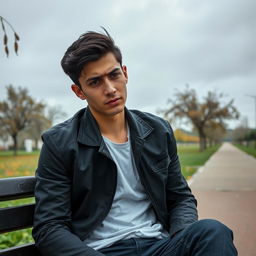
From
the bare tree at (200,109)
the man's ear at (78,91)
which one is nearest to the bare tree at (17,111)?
the bare tree at (200,109)

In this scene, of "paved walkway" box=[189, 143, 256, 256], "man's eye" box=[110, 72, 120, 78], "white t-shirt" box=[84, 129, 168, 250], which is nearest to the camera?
"white t-shirt" box=[84, 129, 168, 250]

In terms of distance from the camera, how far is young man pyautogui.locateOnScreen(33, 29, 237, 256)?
6.07 ft

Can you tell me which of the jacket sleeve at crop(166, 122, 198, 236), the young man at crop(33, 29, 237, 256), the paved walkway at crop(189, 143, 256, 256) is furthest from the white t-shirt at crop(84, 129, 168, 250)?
the paved walkway at crop(189, 143, 256, 256)

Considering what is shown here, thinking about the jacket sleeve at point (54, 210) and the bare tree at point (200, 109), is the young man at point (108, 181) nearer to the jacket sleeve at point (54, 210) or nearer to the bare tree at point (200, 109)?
the jacket sleeve at point (54, 210)

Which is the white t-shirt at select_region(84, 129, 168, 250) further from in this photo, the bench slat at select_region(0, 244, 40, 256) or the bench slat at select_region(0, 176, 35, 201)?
the bench slat at select_region(0, 176, 35, 201)

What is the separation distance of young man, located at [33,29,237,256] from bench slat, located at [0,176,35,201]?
0.41ft

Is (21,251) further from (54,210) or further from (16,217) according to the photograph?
(54,210)

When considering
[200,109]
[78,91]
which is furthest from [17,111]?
[78,91]

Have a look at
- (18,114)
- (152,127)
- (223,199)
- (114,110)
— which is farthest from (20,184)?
(18,114)

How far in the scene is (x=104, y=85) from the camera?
2.11 metres

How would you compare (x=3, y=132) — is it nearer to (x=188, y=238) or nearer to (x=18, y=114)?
(x=18, y=114)

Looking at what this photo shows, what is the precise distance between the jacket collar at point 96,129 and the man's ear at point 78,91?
0.08 meters

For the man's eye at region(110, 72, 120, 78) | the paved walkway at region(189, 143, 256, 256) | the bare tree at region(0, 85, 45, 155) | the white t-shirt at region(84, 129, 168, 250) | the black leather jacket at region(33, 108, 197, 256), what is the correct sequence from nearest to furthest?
1. the black leather jacket at region(33, 108, 197, 256)
2. the white t-shirt at region(84, 129, 168, 250)
3. the man's eye at region(110, 72, 120, 78)
4. the paved walkway at region(189, 143, 256, 256)
5. the bare tree at region(0, 85, 45, 155)

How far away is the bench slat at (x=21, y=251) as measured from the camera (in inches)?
75.6
